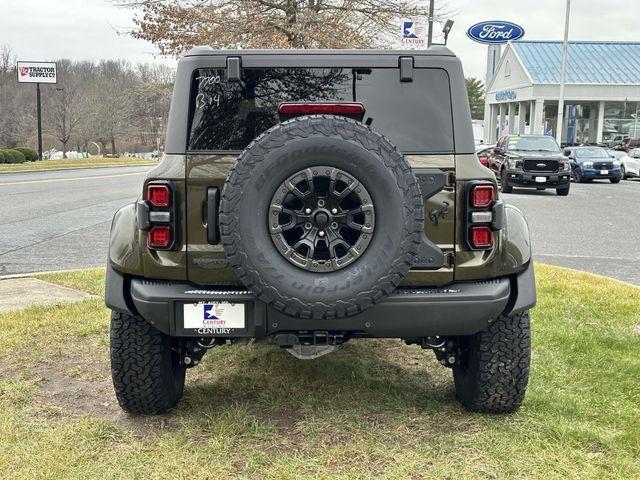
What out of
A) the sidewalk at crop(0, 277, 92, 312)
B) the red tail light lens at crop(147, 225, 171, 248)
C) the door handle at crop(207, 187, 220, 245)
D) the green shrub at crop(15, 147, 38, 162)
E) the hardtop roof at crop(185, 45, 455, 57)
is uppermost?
the hardtop roof at crop(185, 45, 455, 57)

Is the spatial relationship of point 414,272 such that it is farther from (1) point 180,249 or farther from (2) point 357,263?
(1) point 180,249

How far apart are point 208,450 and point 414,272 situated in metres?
1.32

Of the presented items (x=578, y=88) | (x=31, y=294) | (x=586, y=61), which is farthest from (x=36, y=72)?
(x=31, y=294)

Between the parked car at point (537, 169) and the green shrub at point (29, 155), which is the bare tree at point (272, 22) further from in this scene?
the green shrub at point (29, 155)

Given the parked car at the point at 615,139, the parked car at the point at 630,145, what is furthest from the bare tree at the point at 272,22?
the parked car at the point at 615,139

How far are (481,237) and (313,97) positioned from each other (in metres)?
1.08

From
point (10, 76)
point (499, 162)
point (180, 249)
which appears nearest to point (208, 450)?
point (180, 249)

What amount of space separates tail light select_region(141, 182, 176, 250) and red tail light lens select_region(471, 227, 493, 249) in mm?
1436

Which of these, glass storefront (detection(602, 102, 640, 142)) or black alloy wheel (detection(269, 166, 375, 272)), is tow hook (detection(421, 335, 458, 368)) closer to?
black alloy wheel (detection(269, 166, 375, 272))

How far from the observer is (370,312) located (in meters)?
3.00

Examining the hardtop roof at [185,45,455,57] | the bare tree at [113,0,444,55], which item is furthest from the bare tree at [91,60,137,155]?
the hardtop roof at [185,45,455,57]

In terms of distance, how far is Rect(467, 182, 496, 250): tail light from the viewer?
3102 millimetres

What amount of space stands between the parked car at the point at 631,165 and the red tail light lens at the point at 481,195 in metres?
25.1

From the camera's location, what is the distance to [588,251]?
9266mm
